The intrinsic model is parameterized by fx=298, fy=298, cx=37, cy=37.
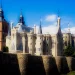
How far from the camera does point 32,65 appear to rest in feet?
153

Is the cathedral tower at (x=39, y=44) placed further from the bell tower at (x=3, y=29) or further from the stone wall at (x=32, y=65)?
the stone wall at (x=32, y=65)

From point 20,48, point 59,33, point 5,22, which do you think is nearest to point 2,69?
point 20,48

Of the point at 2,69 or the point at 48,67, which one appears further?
the point at 48,67

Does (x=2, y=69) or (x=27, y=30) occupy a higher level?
(x=27, y=30)

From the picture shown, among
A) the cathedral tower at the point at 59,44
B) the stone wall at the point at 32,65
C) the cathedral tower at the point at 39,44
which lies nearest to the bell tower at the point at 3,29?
the cathedral tower at the point at 39,44

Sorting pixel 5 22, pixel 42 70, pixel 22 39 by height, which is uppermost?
pixel 5 22

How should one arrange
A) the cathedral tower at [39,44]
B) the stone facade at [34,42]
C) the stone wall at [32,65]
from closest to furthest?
the stone wall at [32,65]
the stone facade at [34,42]
the cathedral tower at [39,44]

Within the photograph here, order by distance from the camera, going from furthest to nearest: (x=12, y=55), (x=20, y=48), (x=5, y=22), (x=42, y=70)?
(x=5, y=22) < (x=20, y=48) < (x=42, y=70) < (x=12, y=55)

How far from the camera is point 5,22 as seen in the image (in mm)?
120875

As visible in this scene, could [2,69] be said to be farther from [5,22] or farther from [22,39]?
[5,22]

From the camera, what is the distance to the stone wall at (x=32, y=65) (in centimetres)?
3888

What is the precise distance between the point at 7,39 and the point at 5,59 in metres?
67.9

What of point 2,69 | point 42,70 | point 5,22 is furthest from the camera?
point 5,22

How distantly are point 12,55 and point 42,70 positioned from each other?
1162 cm
